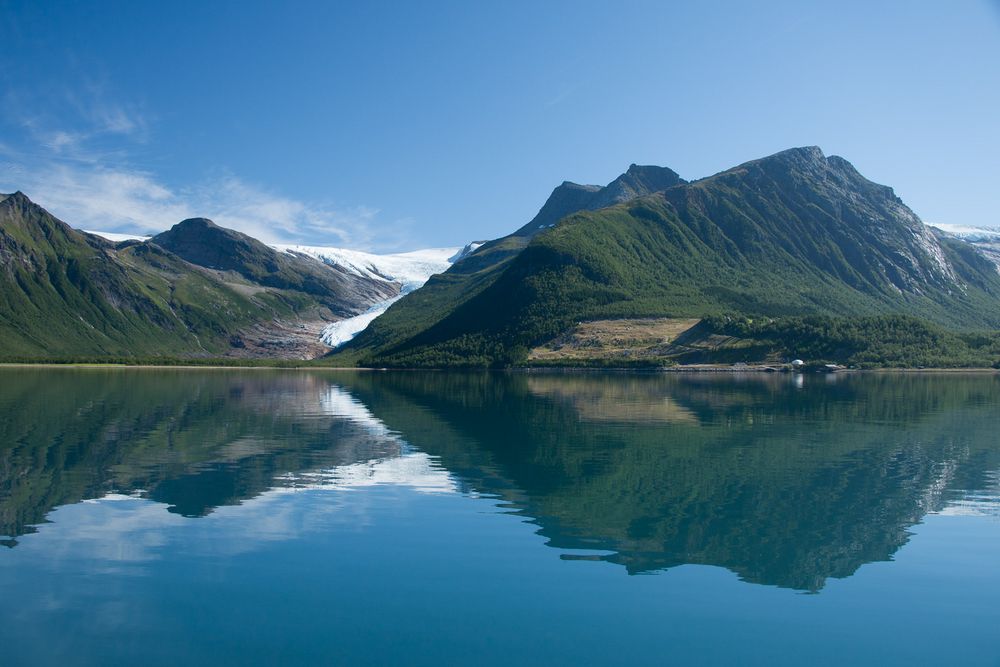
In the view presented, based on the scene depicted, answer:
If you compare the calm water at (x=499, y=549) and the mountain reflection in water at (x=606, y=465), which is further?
the mountain reflection in water at (x=606, y=465)

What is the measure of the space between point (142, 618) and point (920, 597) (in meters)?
22.6

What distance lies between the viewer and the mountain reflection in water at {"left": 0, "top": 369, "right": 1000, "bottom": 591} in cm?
3038

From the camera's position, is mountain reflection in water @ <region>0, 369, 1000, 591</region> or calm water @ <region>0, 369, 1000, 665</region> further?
mountain reflection in water @ <region>0, 369, 1000, 591</region>

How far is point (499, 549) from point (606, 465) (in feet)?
61.5

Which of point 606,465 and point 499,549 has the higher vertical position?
point 606,465

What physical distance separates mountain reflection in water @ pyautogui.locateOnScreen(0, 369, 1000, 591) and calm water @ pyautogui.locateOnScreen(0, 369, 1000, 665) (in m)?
0.25

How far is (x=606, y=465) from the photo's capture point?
46.1 meters

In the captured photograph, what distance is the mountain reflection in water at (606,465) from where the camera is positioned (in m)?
30.4

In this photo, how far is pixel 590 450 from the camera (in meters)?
52.8

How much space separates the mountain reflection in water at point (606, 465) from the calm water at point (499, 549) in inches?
9.8

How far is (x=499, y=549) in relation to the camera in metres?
28.4

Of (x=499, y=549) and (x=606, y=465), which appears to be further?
(x=606, y=465)

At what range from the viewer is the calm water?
66.6 feet

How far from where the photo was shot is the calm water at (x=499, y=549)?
2030 cm
